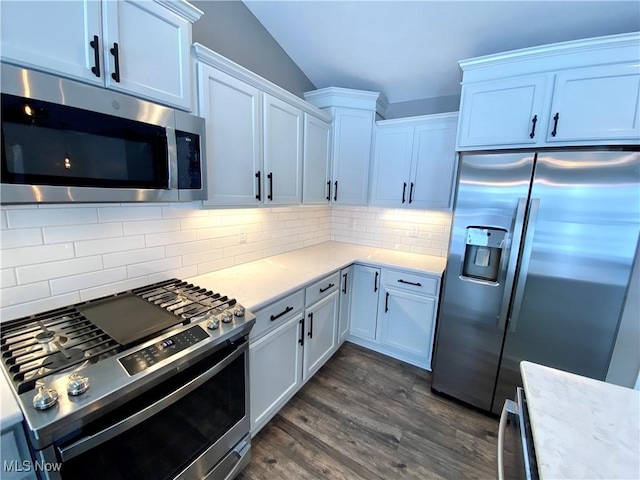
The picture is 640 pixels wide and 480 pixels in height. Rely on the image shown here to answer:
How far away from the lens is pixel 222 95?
5.07 ft

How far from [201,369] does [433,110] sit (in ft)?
9.58

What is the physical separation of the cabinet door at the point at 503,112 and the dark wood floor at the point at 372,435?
198 centimetres

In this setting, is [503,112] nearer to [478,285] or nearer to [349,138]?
[478,285]

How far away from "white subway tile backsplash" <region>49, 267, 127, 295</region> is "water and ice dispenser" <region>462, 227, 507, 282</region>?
220 centimetres

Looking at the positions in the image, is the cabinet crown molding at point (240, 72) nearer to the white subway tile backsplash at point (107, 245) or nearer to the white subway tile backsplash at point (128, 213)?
the white subway tile backsplash at point (128, 213)

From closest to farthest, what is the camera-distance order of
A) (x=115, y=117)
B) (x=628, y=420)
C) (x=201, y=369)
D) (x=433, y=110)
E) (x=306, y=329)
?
(x=628, y=420)
(x=115, y=117)
(x=201, y=369)
(x=306, y=329)
(x=433, y=110)

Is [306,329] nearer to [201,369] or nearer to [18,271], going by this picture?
[201,369]

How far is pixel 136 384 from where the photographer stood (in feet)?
2.94

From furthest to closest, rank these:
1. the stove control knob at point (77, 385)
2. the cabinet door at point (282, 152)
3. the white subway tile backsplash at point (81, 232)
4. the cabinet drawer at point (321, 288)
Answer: the cabinet drawer at point (321, 288)
the cabinet door at point (282, 152)
the white subway tile backsplash at point (81, 232)
the stove control knob at point (77, 385)

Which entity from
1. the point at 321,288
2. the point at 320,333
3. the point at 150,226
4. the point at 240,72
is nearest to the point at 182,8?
the point at 240,72

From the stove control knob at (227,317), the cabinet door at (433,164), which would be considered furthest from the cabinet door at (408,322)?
the stove control knob at (227,317)

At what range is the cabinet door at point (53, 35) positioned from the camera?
2.72ft

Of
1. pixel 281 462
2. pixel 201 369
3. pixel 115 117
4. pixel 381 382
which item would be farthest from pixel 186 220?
pixel 381 382

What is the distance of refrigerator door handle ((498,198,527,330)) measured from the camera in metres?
1.74
